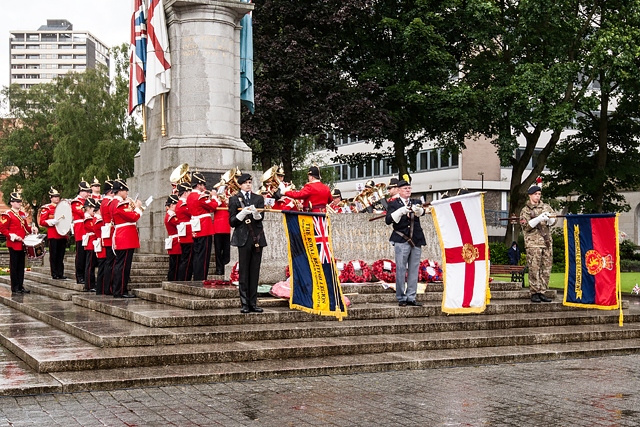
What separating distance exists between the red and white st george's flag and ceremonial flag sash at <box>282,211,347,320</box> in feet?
6.63

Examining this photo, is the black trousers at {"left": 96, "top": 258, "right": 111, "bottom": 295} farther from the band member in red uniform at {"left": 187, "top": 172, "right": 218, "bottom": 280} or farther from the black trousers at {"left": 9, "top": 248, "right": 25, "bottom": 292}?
→ the black trousers at {"left": 9, "top": 248, "right": 25, "bottom": 292}

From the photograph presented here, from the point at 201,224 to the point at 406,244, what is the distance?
420 centimetres

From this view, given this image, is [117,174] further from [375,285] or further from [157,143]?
[375,285]

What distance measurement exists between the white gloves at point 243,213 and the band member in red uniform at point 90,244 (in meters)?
5.21

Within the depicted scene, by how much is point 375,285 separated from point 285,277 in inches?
63.1

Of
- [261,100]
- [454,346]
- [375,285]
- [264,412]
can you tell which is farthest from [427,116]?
[264,412]

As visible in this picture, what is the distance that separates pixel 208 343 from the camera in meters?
11.0

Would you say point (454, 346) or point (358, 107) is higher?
point (358, 107)

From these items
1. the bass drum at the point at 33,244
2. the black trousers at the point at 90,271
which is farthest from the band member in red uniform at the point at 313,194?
the bass drum at the point at 33,244

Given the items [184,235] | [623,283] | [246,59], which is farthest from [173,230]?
[623,283]

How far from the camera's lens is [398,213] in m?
13.6

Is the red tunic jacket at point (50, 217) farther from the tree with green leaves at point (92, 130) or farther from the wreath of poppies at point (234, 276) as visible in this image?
the tree with green leaves at point (92, 130)

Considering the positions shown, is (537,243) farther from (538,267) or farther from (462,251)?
(462,251)

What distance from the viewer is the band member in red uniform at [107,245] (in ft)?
50.9
